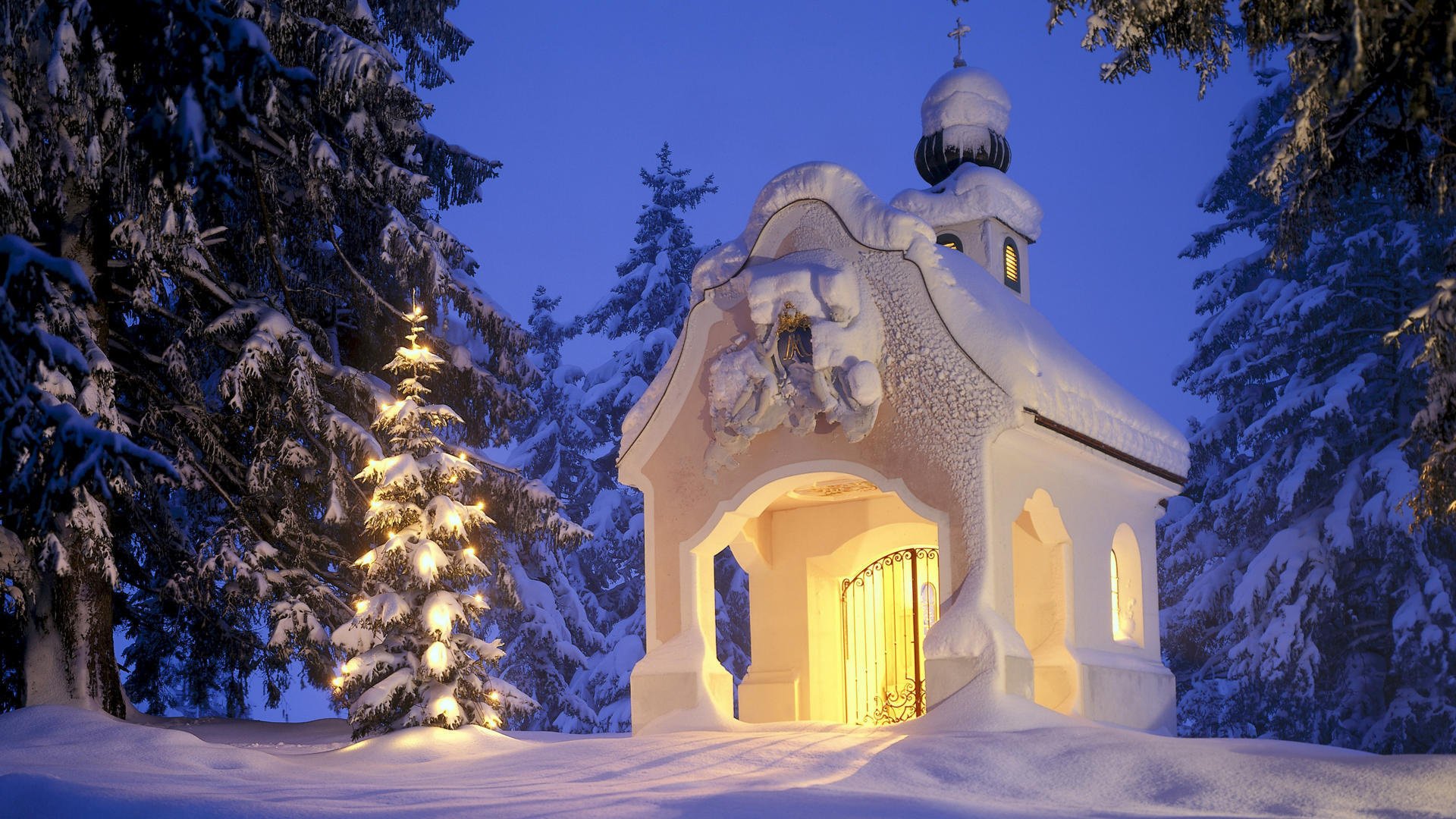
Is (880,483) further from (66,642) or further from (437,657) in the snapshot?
(66,642)

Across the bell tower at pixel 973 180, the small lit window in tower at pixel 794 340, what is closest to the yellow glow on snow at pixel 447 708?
the small lit window in tower at pixel 794 340

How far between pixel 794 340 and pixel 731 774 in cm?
468

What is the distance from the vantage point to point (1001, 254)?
17.4 metres

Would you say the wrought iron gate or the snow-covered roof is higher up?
the snow-covered roof

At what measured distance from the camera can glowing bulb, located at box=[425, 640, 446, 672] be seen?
12.4m

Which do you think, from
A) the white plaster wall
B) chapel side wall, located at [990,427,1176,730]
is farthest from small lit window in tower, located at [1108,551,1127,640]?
the white plaster wall

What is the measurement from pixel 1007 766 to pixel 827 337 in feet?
14.9

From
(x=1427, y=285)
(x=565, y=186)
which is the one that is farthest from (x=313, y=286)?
(x=565, y=186)

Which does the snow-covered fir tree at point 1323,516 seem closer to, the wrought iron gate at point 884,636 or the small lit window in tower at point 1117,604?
the small lit window in tower at point 1117,604

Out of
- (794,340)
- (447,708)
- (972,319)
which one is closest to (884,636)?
(794,340)

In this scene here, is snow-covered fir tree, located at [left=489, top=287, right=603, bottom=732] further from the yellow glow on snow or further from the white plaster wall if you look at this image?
the yellow glow on snow

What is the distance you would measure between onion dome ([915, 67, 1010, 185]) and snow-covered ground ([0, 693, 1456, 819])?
882 centimetres

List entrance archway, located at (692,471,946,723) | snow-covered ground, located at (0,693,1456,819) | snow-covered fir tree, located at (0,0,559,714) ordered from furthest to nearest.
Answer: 1. entrance archway, located at (692,471,946,723)
2. snow-covered fir tree, located at (0,0,559,714)
3. snow-covered ground, located at (0,693,1456,819)

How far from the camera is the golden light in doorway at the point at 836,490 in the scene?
15.0 m
